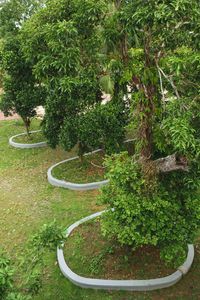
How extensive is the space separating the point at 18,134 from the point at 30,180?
4.65 meters

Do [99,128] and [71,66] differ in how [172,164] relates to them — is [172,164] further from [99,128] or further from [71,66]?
[99,128]

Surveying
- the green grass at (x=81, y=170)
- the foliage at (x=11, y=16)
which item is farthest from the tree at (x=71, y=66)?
the foliage at (x=11, y=16)

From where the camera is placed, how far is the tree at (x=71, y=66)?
6.57 metres

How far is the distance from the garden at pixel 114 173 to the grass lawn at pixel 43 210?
0.09 feet

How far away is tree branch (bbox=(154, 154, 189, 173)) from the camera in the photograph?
548 centimetres

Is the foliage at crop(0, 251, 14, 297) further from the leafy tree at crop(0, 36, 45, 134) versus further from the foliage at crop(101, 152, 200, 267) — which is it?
the leafy tree at crop(0, 36, 45, 134)

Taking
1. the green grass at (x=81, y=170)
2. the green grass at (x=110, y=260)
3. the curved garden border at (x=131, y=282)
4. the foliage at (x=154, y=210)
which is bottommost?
the curved garden border at (x=131, y=282)

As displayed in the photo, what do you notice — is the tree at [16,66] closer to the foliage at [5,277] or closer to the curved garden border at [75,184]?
the curved garden border at [75,184]

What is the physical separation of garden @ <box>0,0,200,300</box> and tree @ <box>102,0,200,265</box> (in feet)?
0.06

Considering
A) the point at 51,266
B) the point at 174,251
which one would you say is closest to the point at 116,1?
the point at 174,251

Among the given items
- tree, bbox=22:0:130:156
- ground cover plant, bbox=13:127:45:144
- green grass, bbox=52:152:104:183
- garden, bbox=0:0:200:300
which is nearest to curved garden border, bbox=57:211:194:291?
garden, bbox=0:0:200:300

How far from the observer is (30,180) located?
10883mm

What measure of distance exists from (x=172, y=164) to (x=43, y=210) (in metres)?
4.52

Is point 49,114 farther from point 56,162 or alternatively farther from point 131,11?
point 131,11
